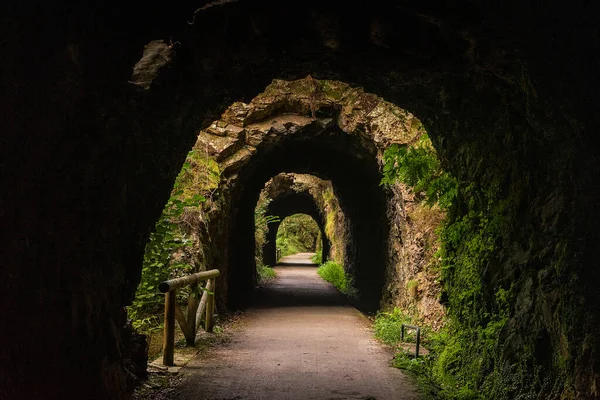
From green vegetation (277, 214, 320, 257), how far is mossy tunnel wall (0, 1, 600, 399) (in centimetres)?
4322

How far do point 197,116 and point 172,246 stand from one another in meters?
2.83

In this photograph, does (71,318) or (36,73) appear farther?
(71,318)

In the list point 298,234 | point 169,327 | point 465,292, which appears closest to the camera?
point 465,292

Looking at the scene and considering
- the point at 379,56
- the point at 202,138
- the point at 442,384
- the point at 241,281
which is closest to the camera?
the point at 379,56

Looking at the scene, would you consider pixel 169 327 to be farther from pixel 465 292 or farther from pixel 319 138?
pixel 319 138

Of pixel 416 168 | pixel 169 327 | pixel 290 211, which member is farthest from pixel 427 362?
pixel 290 211

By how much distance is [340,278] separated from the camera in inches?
838

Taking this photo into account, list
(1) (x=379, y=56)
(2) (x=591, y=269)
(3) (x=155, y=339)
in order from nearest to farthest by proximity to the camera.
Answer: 1. (2) (x=591, y=269)
2. (1) (x=379, y=56)
3. (3) (x=155, y=339)

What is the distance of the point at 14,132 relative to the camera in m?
3.17

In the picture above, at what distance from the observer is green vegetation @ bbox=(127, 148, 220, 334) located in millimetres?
7353

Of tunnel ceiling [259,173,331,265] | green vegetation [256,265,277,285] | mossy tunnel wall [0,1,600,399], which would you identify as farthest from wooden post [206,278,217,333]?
tunnel ceiling [259,173,331,265]

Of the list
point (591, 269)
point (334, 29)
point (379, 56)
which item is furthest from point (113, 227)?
point (591, 269)

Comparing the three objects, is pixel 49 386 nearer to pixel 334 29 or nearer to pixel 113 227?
pixel 113 227

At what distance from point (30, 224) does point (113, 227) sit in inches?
48.2
